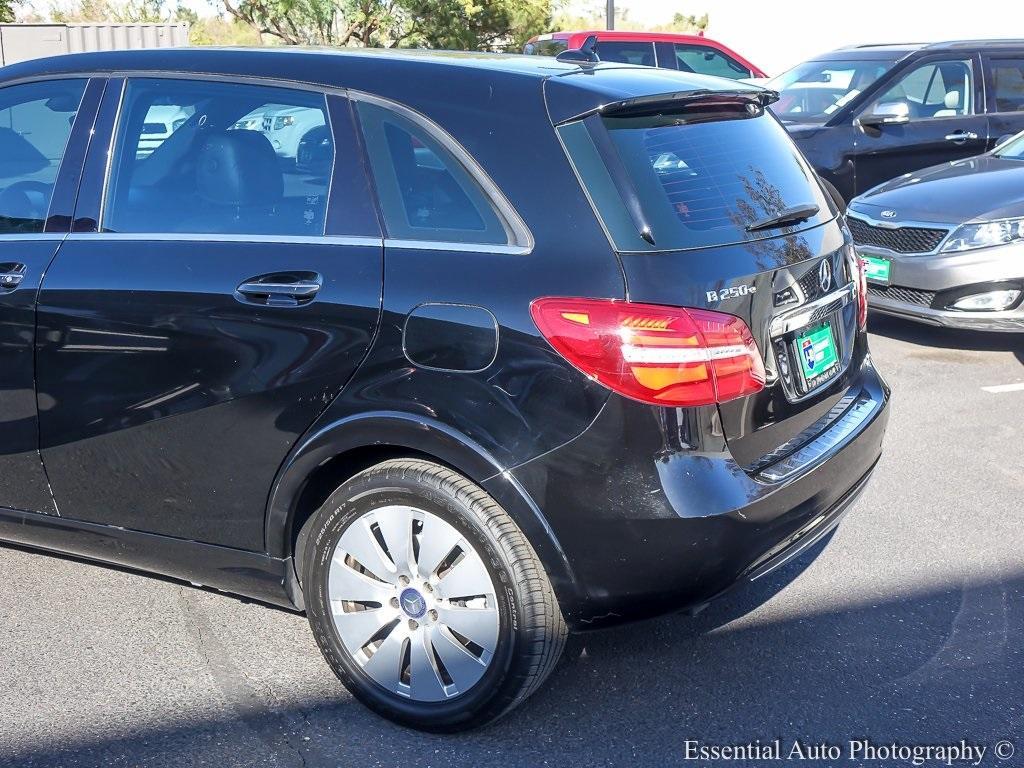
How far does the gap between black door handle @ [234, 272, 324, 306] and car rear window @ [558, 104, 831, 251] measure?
0.77m

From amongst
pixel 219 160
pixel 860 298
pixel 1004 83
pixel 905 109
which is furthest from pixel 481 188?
pixel 1004 83

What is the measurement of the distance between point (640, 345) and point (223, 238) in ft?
4.10

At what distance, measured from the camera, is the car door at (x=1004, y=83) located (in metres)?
9.46

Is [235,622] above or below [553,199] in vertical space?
below

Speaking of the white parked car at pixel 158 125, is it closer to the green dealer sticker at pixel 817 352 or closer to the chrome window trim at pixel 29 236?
the chrome window trim at pixel 29 236

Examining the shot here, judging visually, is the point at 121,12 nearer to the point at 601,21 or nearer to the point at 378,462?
the point at 601,21

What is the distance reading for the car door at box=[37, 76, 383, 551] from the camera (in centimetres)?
298

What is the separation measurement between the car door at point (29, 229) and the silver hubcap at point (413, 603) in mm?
1126

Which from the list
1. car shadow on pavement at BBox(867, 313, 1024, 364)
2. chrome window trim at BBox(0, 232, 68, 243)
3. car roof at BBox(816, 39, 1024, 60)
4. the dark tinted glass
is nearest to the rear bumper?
chrome window trim at BBox(0, 232, 68, 243)

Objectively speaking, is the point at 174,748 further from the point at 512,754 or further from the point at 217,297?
the point at 217,297

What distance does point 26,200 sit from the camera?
3.52 meters

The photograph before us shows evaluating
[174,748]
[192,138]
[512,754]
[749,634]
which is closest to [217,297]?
[192,138]

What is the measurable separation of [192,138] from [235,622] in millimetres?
1522

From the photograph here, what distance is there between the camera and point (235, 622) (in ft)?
11.8
